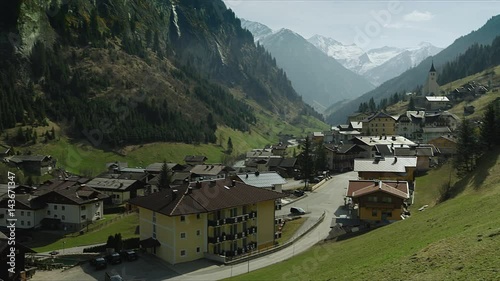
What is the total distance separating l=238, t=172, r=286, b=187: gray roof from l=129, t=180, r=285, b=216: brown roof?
86.6ft

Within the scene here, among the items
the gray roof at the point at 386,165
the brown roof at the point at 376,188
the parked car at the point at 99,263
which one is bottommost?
the parked car at the point at 99,263

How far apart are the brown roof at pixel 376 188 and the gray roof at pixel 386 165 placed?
18.0m

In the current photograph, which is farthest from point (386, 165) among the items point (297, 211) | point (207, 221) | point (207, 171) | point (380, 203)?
point (207, 171)

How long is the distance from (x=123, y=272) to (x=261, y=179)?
45.8 m

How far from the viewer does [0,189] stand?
89.7 meters

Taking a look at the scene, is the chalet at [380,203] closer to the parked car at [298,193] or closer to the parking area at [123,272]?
the parked car at [298,193]

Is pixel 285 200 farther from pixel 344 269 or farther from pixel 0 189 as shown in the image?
pixel 0 189

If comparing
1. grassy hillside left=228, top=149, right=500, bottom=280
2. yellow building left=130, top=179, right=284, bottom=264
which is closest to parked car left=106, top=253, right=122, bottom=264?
yellow building left=130, top=179, right=284, bottom=264

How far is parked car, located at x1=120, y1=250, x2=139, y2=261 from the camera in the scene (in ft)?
163

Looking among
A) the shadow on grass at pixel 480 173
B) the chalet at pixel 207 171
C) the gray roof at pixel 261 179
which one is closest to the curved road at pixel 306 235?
the gray roof at pixel 261 179

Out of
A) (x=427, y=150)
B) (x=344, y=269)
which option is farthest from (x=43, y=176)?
(x=344, y=269)

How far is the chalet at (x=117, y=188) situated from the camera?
335ft

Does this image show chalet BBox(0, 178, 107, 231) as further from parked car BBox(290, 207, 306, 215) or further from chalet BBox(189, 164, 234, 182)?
parked car BBox(290, 207, 306, 215)

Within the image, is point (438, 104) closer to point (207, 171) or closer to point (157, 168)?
point (207, 171)
